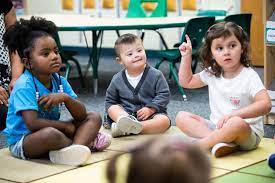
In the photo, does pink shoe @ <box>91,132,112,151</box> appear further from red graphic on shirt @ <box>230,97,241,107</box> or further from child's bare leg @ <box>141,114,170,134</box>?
red graphic on shirt @ <box>230,97,241,107</box>

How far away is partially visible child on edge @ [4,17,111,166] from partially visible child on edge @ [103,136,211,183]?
1.90 m

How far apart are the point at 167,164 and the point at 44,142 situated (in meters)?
1.97

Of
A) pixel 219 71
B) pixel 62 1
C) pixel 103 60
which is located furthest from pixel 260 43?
pixel 219 71

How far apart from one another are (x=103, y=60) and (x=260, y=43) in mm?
1978

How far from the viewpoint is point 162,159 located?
860 millimetres

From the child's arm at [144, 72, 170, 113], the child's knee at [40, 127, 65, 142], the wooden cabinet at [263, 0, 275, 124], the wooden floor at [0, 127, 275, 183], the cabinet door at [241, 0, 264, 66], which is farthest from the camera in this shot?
the cabinet door at [241, 0, 264, 66]

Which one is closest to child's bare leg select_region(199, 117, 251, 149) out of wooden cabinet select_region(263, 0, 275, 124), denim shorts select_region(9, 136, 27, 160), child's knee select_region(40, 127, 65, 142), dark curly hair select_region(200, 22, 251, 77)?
dark curly hair select_region(200, 22, 251, 77)

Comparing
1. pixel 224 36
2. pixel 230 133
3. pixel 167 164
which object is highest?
pixel 167 164

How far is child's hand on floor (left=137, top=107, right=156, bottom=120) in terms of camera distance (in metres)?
3.38

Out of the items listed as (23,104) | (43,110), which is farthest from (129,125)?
(23,104)

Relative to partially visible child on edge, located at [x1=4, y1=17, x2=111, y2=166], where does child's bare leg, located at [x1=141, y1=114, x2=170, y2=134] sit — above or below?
below

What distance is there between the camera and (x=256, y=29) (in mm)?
6258

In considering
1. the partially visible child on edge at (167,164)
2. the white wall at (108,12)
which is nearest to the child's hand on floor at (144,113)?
the partially visible child on edge at (167,164)

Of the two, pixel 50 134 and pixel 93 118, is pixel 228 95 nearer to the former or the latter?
pixel 93 118
